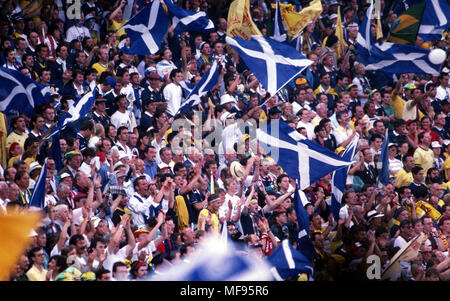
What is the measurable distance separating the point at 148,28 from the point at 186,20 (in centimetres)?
88

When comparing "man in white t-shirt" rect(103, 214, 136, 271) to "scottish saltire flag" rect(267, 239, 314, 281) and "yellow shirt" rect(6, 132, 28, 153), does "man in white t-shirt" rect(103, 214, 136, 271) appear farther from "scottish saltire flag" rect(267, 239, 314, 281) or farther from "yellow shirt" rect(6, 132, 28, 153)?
"yellow shirt" rect(6, 132, 28, 153)

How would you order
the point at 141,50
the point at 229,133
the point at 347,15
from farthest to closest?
the point at 347,15, the point at 141,50, the point at 229,133

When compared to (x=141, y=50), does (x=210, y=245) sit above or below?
below

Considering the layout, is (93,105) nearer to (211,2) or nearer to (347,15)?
(211,2)

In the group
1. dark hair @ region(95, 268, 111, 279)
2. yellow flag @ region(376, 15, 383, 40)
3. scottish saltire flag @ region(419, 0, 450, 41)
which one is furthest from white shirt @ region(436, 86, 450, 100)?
dark hair @ region(95, 268, 111, 279)

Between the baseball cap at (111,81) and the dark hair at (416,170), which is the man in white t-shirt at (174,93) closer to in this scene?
the baseball cap at (111,81)

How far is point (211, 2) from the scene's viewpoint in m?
17.0

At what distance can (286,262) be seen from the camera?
10719 millimetres

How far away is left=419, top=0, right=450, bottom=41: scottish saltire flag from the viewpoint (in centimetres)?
1741

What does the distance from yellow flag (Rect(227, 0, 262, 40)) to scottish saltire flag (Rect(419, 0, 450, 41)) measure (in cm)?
375

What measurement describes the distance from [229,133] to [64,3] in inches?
139

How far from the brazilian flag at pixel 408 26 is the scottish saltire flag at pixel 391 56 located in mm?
549
